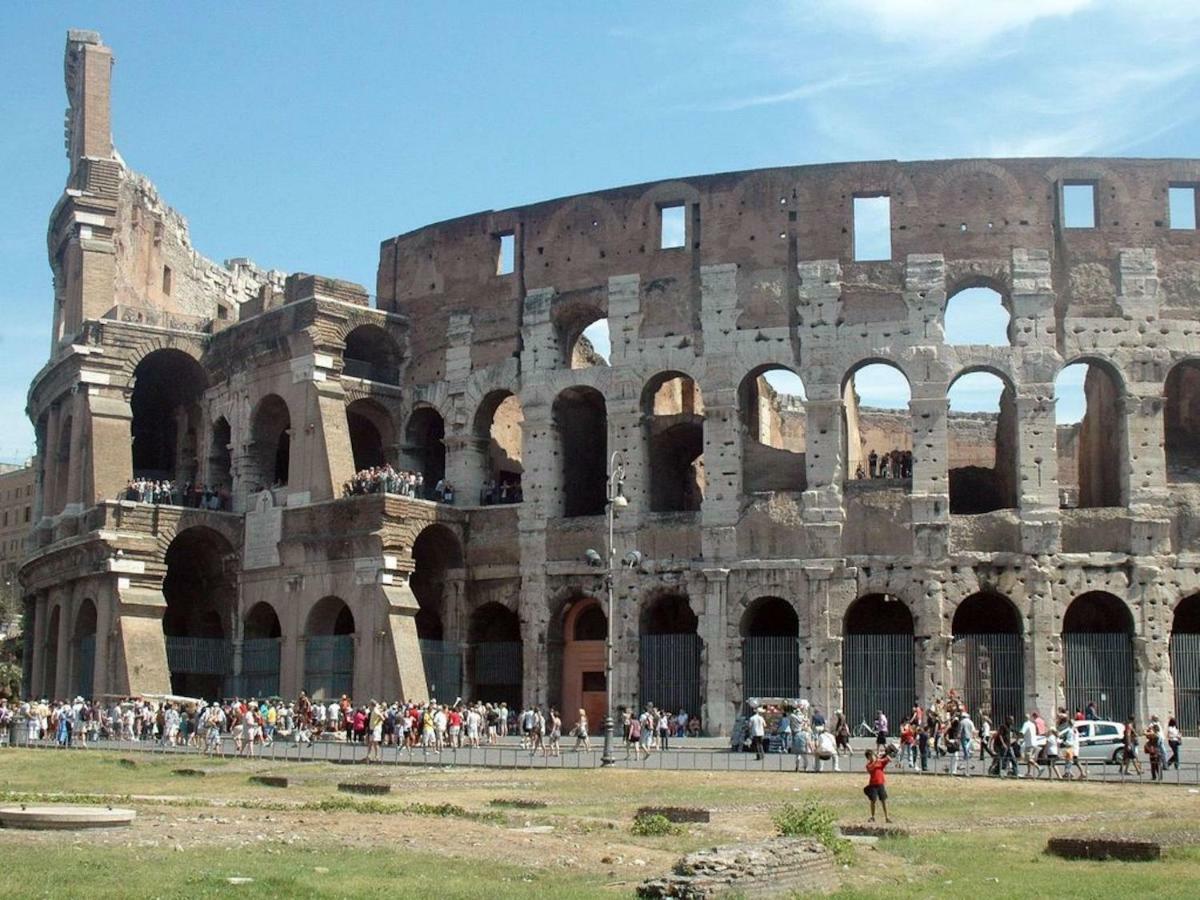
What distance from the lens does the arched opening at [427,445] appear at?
146ft

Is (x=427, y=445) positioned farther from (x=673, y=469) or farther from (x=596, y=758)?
(x=596, y=758)

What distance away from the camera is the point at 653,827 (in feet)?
62.6

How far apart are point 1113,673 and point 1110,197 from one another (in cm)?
1048

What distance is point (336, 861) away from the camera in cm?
1582

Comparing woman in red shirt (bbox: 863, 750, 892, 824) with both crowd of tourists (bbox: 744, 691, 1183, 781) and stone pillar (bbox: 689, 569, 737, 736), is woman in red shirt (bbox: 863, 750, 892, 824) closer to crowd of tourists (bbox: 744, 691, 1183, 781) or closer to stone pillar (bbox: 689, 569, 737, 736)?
crowd of tourists (bbox: 744, 691, 1183, 781)

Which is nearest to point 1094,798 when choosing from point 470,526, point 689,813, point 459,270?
point 689,813

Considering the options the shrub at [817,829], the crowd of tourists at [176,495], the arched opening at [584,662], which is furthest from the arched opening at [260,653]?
the shrub at [817,829]

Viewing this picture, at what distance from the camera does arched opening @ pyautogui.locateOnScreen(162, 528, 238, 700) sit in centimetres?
4381

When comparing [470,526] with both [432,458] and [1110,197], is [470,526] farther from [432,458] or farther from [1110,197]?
[1110,197]

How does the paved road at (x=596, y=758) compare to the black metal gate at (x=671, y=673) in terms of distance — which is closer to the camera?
the paved road at (x=596, y=758)

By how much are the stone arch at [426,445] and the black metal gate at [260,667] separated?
5510 millimetres

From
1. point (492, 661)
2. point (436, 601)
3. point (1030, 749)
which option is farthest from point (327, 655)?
point (1030, 749)

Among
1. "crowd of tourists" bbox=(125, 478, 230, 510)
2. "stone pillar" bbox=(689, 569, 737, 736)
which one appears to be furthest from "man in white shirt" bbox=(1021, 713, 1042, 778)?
"crowd of tourists" bbox=(125, 478, 230, 510)

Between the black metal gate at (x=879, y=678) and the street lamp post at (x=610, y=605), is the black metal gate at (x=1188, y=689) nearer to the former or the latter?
the black metal gate at (x=879, y=678)
